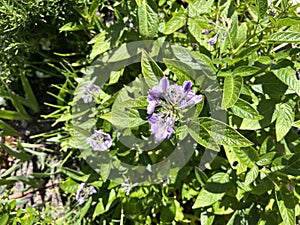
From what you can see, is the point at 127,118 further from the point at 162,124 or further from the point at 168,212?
the point at 168,212

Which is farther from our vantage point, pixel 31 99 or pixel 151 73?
pixel 31 99

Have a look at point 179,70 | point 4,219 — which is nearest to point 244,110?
point 179,70

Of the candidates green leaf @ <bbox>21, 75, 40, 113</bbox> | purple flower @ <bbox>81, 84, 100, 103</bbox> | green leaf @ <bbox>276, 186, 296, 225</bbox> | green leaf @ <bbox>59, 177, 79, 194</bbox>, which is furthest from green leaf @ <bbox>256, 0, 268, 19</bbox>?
green leaf @ <bbox>21, 75, 40, 113</bbox>

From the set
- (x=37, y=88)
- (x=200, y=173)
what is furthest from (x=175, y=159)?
(x=37, y=88)

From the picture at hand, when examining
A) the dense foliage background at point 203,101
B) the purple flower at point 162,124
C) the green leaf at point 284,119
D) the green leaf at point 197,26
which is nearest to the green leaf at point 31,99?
the dense foliage background at point 203,101

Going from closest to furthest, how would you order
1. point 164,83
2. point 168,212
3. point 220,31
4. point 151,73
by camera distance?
1. point 164,83
2. point 151,73
3. point 220,31
4. point 168,212

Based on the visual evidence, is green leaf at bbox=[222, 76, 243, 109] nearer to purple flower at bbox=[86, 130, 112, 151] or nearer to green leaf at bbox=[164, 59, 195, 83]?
green leaf at bbox=[164, 59, 195, 83]

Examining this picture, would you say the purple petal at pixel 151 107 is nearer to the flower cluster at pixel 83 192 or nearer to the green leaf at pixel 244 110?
the green leaf at pixel 244 110
